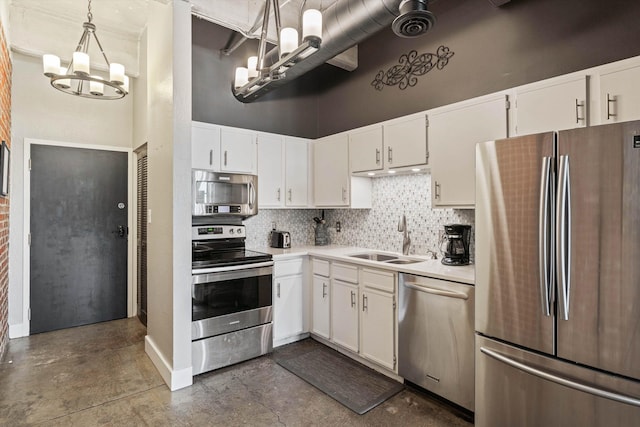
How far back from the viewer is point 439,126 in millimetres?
2758

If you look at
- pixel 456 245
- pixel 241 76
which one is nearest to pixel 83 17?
pixel 241 76

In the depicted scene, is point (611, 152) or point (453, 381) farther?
point (453, 381)

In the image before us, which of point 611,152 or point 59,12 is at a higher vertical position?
point 59,12

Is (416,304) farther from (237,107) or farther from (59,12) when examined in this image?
(59,12)

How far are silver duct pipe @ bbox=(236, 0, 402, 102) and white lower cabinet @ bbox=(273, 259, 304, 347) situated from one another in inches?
81.6

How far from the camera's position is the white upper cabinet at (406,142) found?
2.89 meters

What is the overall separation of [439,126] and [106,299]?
172 inches

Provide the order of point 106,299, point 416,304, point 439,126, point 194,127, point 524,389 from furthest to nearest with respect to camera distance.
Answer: point 106,299 < point 194,127 < point 439,126 < point 416,304 < point 524,389

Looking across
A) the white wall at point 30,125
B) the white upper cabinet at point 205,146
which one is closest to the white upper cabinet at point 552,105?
the white upper cabinet at point 205,146

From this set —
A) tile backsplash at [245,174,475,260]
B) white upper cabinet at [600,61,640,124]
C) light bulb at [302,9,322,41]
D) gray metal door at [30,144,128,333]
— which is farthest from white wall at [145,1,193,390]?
white upper cabinet at [600,61,640,124]

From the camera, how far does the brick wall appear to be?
303 cm

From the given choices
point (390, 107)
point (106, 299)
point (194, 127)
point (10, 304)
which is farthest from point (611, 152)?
point (10, 304)

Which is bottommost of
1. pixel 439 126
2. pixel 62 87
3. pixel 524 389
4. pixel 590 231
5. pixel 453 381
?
pixel 453 381

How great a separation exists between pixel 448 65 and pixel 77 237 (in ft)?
14.9
